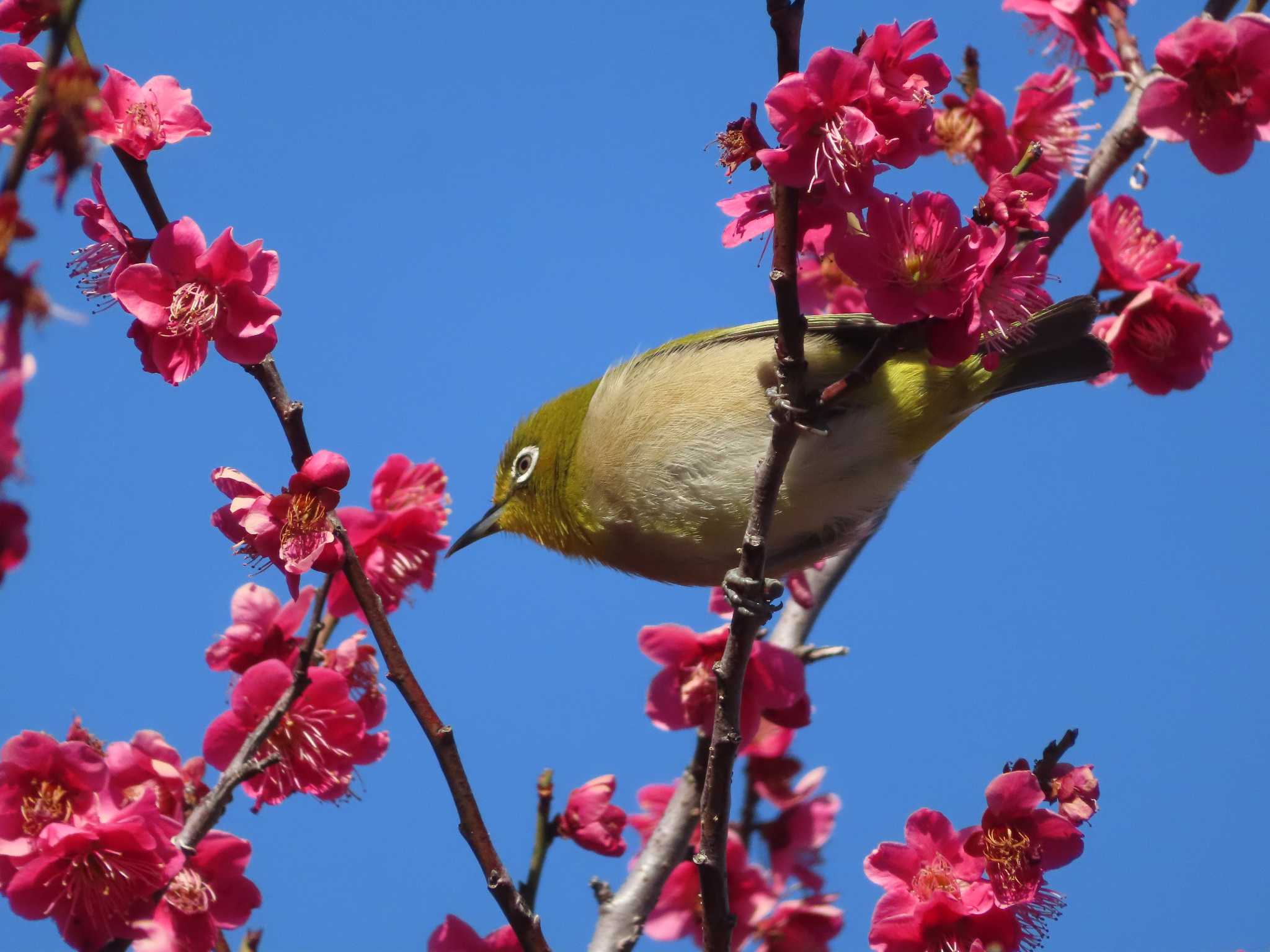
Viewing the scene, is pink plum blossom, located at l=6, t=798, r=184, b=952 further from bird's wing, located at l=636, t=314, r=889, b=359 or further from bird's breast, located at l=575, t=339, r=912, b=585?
bird's wing, located at l=636, t=314, r=889, b=359

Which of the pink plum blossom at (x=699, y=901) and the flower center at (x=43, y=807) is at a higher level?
the pink plum blossom at (x=699, y=901)

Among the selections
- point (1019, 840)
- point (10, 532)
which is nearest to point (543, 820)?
point (1019, 840)

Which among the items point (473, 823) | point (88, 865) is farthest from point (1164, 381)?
point (88, 865)

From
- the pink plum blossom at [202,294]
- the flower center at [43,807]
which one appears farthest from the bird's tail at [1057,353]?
the flower center at [43,807]

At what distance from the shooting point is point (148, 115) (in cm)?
306

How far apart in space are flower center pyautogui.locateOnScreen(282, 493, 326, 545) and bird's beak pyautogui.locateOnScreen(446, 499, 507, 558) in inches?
97.8

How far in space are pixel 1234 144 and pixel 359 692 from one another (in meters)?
2.95

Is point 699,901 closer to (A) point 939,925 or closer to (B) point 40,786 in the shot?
(A) point 939,925

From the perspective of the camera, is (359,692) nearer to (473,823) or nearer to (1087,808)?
(473,823)

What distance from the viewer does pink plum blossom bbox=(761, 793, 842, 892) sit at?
477 cm

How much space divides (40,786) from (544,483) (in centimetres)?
287

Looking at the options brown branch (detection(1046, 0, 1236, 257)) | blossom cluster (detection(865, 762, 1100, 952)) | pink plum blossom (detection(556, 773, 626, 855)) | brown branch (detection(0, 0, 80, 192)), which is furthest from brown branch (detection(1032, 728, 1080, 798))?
brown branch (detection(0, 0, 80, 192))

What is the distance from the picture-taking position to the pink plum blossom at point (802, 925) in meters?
4.69

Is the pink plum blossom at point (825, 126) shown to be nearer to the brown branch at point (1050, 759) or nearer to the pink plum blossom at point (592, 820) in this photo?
the brown branch at point (1050, 759)
